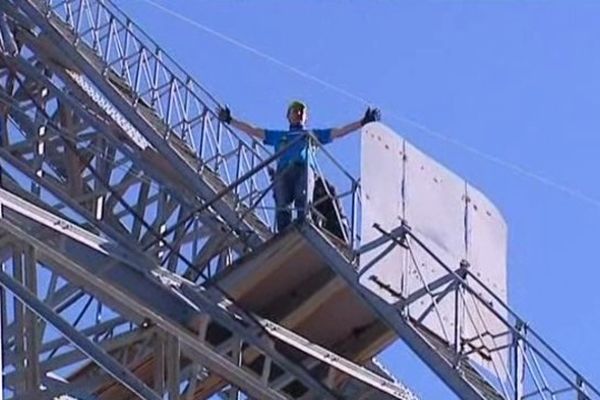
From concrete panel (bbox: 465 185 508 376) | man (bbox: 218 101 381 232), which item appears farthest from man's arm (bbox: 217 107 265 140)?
concrete panel (bbox: 465 185 508 376)

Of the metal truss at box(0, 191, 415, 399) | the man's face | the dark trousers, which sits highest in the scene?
the man's face

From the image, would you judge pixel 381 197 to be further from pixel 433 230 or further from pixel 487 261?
pixel 487 261

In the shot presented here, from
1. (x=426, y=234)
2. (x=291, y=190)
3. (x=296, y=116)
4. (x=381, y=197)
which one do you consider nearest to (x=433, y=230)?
(x=426, y=234)

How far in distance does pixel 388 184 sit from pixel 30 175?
4.35 m

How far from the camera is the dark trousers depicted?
2317cm

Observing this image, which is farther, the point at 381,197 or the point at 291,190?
the point at 291,190

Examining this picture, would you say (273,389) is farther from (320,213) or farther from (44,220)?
(44,220)

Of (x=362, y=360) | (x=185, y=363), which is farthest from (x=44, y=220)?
(x=362, y=360)

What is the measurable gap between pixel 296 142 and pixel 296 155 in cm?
13

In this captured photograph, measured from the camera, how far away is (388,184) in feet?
75.9

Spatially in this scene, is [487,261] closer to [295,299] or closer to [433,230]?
[433,230]

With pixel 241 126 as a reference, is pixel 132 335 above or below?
below

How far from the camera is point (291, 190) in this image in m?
23.5

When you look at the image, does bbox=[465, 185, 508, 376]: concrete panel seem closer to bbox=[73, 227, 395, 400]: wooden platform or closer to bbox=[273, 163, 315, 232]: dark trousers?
bbox=[73, 227, 395, 400]: wooden platform
